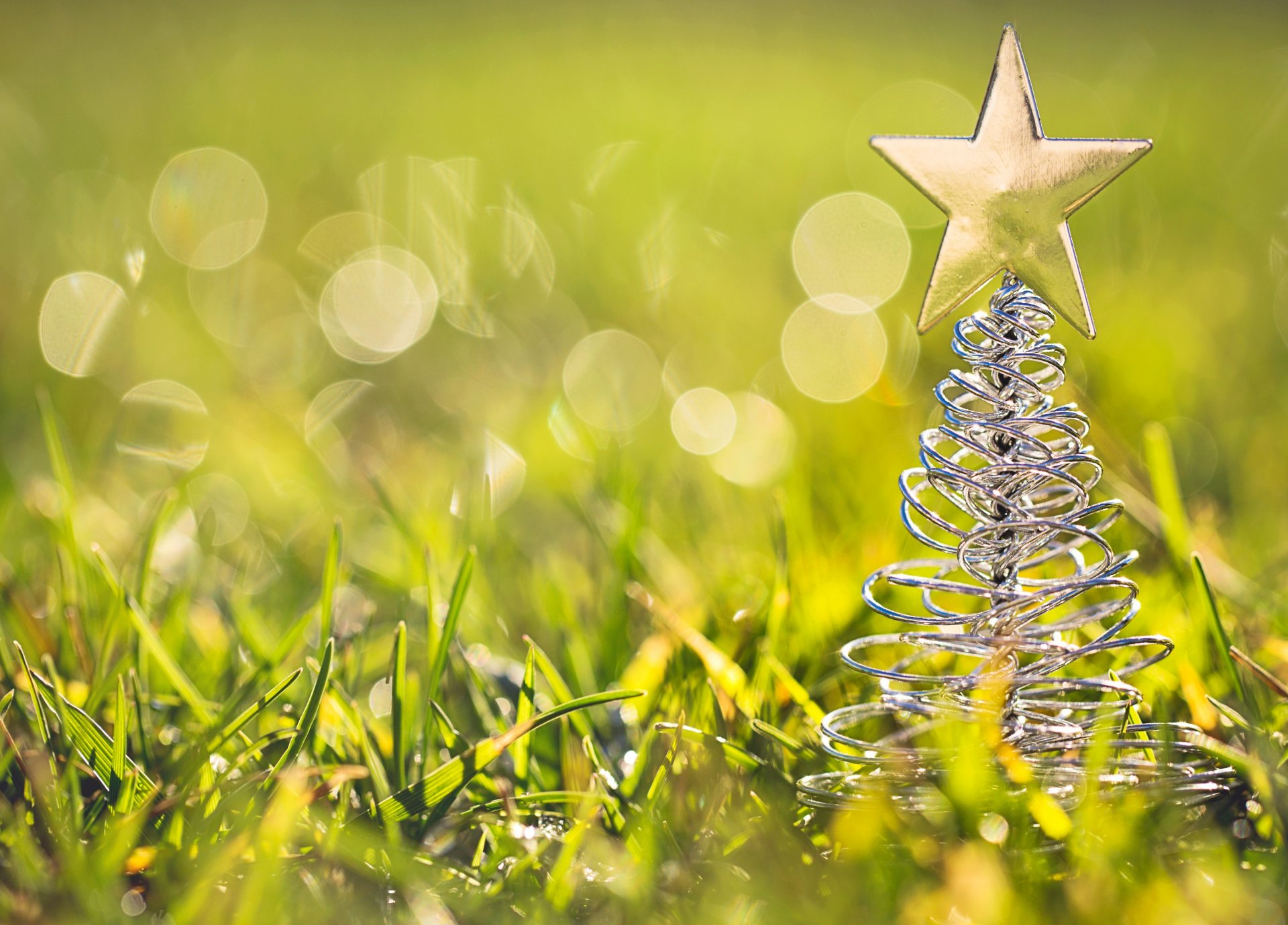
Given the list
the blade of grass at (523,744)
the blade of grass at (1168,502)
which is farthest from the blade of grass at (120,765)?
the blade of grass at (1168,502)

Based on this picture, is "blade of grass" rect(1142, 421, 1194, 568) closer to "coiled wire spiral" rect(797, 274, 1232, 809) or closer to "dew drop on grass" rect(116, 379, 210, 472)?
"coiled wire spiral" rect(797, 274, 1232, 809)

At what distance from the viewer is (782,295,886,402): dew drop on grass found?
2463 mm

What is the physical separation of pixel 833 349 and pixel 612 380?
1.94ft

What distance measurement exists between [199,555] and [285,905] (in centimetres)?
83

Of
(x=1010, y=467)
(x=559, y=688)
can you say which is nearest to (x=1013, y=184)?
(x=1010, y=467)

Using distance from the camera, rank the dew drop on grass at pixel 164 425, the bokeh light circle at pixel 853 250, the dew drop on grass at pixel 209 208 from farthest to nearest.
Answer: the dew drop on grass at pixel 209 208 < the bokeh light circle at pixel 853 250 < the dew drop on grass at pixel 164 425

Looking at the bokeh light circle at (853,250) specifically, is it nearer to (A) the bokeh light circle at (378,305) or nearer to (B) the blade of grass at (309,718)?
(A) the bokeh light circle at (378,305)

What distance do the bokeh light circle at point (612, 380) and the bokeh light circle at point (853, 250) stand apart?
0.67 meters

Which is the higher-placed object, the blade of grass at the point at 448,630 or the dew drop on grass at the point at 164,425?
the dew drop on grass at the point at 164,425

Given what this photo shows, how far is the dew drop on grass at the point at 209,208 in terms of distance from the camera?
11.1 ft

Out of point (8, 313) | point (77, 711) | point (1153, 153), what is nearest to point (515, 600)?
point (77, 711)

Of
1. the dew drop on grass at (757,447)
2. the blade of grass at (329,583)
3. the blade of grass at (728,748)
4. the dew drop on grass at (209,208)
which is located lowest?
the blade of grass at (728,748)

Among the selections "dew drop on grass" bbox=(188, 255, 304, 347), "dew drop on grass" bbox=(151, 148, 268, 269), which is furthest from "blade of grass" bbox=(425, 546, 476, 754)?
"dew drop on grass" bbox=(151, 148, 268, 269)

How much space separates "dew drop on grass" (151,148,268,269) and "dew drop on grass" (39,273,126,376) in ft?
1.26
